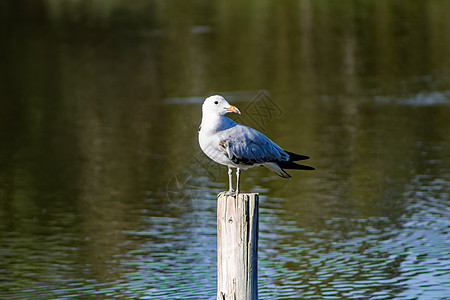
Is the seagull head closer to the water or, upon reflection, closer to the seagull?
the seagull

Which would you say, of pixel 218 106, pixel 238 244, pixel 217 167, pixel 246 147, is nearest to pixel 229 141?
pixel 246 147

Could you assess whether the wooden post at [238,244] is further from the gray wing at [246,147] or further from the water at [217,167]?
the water at [217,167]

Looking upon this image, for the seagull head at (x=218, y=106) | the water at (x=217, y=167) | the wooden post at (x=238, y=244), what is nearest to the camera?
the wooden post at (x=238, y=244)

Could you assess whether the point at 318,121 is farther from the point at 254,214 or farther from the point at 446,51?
the point at 254,214

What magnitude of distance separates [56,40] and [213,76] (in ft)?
51.3

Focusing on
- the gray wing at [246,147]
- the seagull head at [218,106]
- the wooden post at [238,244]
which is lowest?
the wooden post at [238,244]

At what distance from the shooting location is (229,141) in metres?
8.19

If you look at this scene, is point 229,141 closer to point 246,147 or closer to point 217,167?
point 246,147

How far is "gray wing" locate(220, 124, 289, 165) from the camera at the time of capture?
8211 millimetres

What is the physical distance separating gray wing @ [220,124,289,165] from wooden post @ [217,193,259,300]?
0.66m

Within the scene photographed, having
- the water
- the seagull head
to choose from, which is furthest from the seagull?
the water

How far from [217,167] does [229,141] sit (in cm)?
751

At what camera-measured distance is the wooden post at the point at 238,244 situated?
7613 millimetres

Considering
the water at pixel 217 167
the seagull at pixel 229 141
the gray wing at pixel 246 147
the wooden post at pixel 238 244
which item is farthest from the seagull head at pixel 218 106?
the water at pixel 217 167
